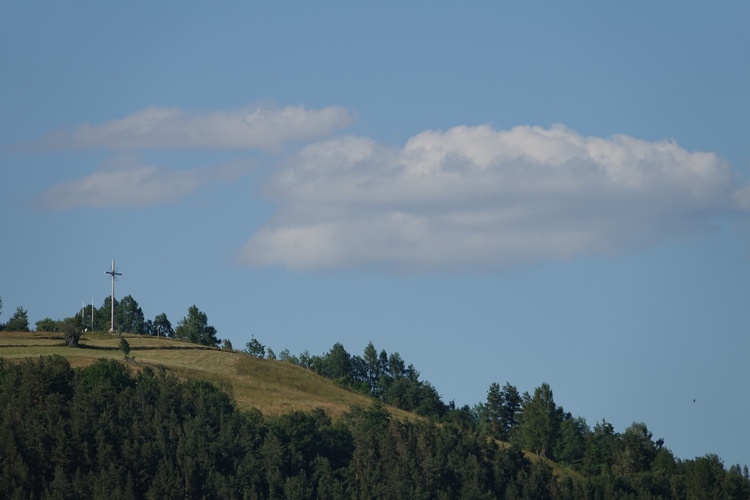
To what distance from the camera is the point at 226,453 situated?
13450cm

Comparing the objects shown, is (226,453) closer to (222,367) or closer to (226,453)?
(226,453)

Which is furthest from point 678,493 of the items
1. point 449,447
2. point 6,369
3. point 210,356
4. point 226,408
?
point 6,369

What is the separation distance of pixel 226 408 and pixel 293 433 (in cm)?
1099

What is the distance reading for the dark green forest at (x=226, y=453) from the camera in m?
124

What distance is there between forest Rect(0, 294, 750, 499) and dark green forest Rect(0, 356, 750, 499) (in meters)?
0.16

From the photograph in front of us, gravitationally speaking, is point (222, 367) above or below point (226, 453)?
above

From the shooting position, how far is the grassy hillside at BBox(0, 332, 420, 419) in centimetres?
15988

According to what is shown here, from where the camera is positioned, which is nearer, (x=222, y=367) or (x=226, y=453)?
(x=226, y=453)

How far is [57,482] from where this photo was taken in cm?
11688

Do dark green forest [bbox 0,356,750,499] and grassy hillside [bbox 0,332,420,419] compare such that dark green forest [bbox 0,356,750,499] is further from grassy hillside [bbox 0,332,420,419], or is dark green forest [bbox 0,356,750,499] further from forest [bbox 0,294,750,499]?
grassy hillside [bbox 0,332,420,419]

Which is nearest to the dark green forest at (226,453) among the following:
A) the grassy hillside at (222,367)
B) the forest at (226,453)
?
the forest at (226,453)

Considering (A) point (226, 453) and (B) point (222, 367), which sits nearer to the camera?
(A) point (226, 453)

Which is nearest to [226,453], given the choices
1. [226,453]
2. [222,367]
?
[226,453]

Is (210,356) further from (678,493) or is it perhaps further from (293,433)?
(678,493)
